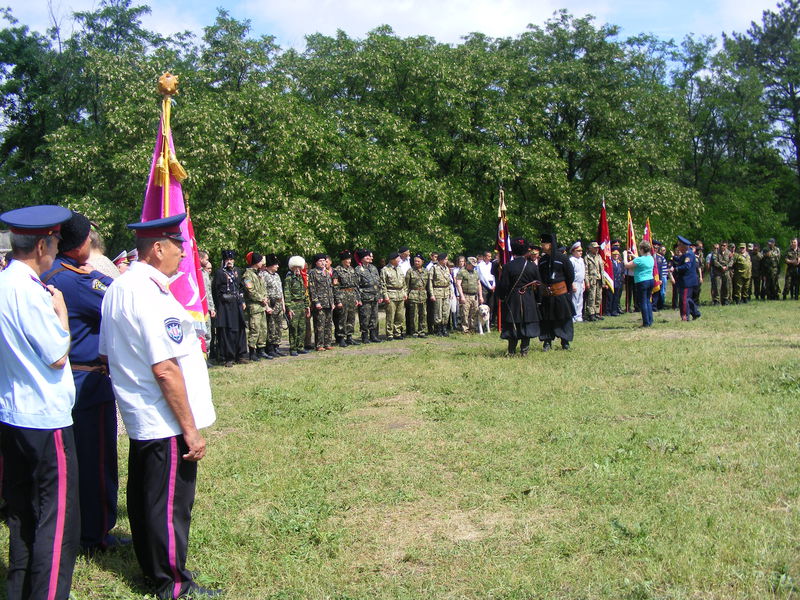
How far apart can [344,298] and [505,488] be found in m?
10.9

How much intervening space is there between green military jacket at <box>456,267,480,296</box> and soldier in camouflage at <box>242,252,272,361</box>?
5.88 m

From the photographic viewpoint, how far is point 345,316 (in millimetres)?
16422

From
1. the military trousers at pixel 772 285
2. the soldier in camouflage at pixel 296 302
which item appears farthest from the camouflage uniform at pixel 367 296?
the military trousers at pixel 772 285

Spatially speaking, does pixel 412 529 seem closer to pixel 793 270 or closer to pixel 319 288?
pixel 319 288

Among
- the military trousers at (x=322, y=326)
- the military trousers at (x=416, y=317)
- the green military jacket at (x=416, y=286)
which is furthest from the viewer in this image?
the military trousers at (x=416, y=317)

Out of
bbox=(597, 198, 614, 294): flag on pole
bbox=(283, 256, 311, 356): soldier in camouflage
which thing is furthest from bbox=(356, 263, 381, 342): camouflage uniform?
bbox=(597, 198, 614, 294): flag on pole

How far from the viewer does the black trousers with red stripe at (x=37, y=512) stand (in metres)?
3.59

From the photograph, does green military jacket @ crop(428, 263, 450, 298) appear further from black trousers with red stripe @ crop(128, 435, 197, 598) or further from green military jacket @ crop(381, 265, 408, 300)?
black trousers with red stripe @ crop(128, 435, 197, 598)

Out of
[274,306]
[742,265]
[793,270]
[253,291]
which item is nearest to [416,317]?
[274,306]

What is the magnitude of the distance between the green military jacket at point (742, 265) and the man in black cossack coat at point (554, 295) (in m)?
12.4

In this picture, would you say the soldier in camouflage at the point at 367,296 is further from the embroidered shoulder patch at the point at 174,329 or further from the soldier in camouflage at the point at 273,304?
the embroidered shoulder patch at the point at 174,329

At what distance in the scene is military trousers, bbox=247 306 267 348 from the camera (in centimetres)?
1415

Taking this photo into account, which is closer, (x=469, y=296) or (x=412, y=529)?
(x=412, y=529)

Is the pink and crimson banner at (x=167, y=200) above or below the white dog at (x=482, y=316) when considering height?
above
